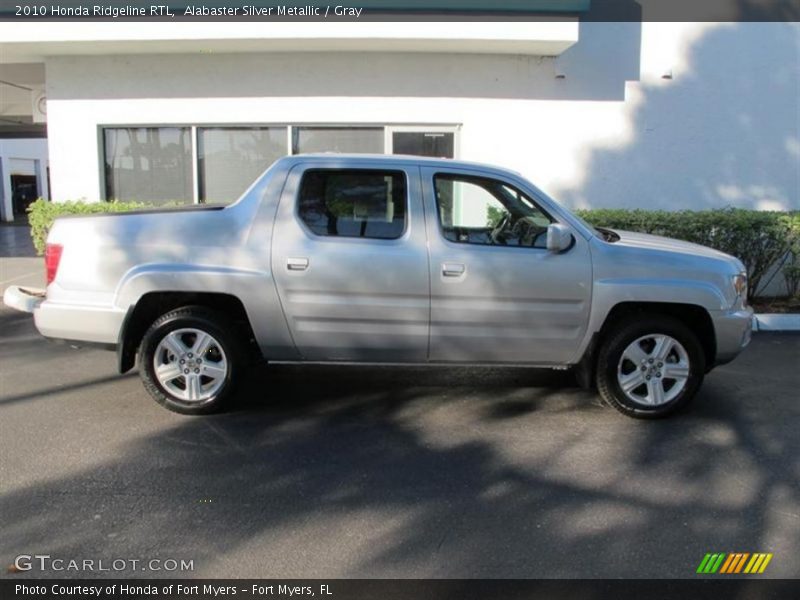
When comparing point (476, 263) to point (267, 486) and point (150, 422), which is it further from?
point (150, 422)

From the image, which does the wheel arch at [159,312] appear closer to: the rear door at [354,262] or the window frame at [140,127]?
the rear door at [354,262]

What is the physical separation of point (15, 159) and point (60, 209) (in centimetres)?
2351

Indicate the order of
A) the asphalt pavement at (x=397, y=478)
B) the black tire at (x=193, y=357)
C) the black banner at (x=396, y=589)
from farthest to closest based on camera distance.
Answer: the black tire at (x=193, y=357) < the asphalt pavement at (x=397, y=478) < the black banner at (x=396, y=589)

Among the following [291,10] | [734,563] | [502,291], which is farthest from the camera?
[291,10]

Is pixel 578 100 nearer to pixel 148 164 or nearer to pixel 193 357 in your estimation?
pixel 148 164

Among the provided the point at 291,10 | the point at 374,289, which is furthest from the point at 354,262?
the point at 291,10

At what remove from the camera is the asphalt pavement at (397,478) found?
10.5 feet

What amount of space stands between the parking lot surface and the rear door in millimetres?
613

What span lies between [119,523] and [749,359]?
19.9ft

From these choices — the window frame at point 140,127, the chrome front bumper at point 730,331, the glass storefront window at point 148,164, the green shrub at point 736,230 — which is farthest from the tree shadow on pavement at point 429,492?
the glass storefront window at point 148,164

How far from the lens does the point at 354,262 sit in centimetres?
471

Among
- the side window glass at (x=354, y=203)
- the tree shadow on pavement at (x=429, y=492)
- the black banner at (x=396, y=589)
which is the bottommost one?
the black banner at (x=396, y=589)

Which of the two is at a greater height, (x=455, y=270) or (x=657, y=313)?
(x=455, y=270)

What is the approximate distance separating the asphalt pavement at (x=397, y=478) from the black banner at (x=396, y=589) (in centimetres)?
7
